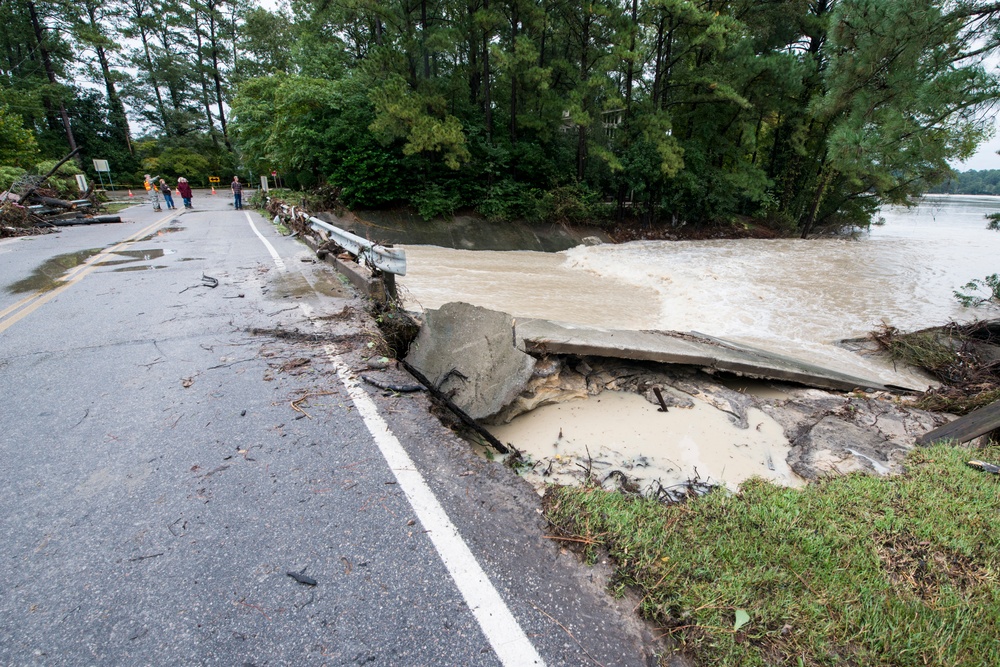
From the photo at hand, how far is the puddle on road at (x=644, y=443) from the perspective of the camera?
11.1 feet

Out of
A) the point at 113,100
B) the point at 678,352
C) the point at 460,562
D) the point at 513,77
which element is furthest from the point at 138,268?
the point at 113,100

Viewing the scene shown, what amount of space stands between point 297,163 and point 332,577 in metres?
18.8

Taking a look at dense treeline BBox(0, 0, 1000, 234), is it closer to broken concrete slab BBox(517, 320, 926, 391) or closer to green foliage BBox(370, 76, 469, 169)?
green foliage BBox(370, 76, 469, 169)

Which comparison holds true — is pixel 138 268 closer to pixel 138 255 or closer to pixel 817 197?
pixel 138 255

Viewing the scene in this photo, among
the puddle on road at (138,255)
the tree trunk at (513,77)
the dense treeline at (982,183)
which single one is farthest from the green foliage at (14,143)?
the dense treeline at (982,183)

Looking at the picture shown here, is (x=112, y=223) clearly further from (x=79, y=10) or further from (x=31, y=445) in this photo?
(x=79, y=10)

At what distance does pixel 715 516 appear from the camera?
251cm

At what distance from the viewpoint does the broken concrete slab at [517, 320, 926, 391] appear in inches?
174

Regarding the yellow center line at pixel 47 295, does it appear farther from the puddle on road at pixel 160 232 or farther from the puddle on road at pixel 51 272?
the puddle on road at pixel 160 232

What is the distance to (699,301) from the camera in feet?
31.6

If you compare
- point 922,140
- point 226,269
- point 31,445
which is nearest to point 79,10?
point 226,269

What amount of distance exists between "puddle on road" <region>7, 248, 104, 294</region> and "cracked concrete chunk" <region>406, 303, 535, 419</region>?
6.15m

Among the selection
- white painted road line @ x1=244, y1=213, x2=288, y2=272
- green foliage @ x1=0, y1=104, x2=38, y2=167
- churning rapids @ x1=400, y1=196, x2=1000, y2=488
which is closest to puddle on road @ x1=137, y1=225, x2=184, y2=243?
white painted road line @ x1=244, y1=213, x2=288, y2=272

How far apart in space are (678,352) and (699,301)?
5.52 meters
